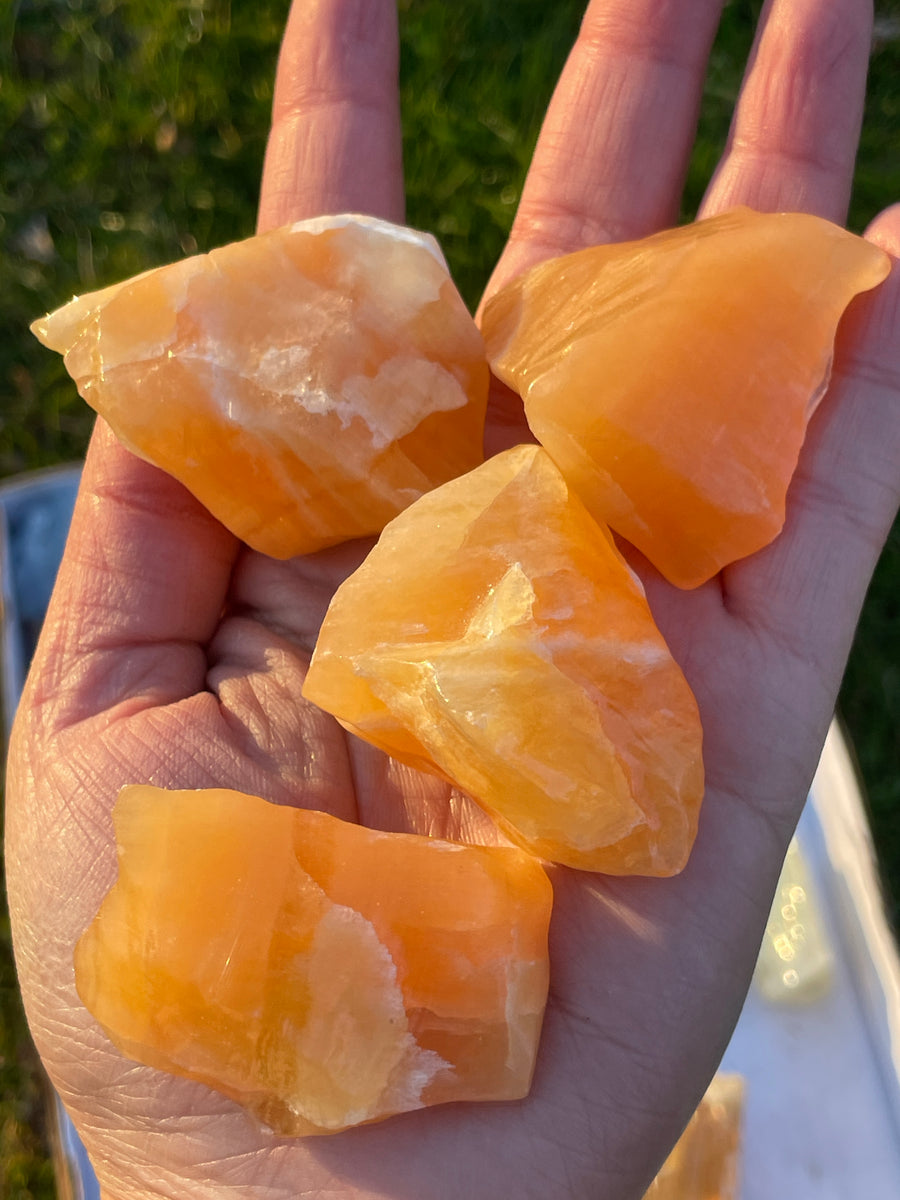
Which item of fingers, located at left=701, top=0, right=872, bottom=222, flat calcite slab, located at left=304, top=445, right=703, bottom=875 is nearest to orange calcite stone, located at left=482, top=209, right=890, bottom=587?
flat calcite slab, located at left=304, top=445, right=703, bottom=875

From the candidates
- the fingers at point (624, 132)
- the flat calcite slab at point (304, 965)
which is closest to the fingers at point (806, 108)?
the fingers at point (624, 132)

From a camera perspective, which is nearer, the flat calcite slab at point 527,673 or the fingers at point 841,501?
the flat calcite slab at point 527,673

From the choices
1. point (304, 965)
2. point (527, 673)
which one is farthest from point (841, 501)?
point (304, 965)

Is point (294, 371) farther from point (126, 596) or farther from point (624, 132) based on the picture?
point (624, 132)

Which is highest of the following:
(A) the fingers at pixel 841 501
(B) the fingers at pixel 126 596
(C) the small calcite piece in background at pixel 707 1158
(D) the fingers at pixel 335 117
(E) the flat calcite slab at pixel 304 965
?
(D) the fingers at pixel 335 117

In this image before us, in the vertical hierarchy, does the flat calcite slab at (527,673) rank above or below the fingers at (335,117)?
below

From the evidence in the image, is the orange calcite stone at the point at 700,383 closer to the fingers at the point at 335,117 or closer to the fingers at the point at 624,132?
the fingers at the point at 624,132

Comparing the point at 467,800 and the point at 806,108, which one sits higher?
the point at 806,108

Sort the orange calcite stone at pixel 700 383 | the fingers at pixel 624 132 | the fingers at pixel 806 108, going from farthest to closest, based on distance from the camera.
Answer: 1. the fingers at pixel 624 132
2. the fingers at pixel 806 108
3. the orange calcite stone at pixel 700 383
